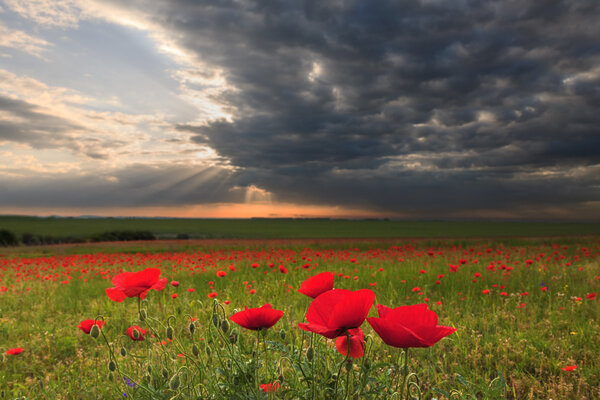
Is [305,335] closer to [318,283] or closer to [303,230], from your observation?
[318,283]

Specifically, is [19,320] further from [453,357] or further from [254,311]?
[453,357]

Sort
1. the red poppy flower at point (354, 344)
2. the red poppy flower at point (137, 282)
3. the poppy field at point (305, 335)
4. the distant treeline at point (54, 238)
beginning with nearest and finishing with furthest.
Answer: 1. the red poppy flower at point (354, 344)
2. the poppy field at point (305, 335)
3. the red poppy flower at point (137, 282)
4. the distant treeline at point (54, 238)

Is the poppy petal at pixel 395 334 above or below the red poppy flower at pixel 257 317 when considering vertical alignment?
above

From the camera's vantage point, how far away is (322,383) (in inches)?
59.2

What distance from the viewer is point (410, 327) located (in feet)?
3.67

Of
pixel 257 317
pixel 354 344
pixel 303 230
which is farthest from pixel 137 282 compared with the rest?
pixel 303 230

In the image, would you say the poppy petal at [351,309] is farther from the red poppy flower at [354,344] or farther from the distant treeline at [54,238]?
the distant treeline at [54,238]

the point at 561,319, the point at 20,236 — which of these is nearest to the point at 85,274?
the point at 561,319

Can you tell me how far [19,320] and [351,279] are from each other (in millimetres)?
5560

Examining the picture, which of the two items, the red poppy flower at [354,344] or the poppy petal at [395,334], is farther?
the red poppy flower at [354,344]

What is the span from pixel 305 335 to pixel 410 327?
2329 mm

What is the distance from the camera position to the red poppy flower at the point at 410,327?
1.07 m

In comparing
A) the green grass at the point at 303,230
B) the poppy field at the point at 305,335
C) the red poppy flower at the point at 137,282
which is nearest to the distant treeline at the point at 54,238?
the green grass at the point at 303,230

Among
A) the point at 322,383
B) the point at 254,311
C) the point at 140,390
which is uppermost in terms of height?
the point at 254,311
